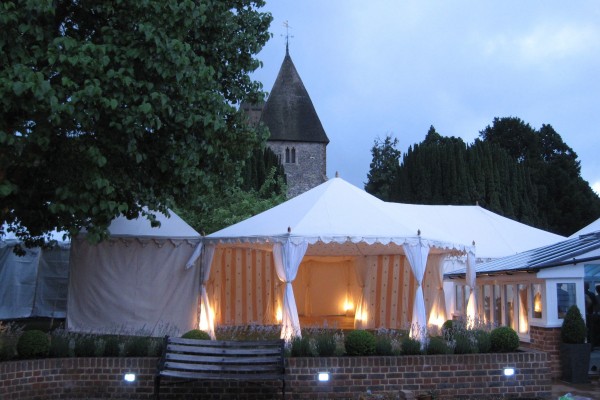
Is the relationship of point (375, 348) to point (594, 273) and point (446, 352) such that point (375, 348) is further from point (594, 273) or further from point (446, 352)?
point (594, 273)

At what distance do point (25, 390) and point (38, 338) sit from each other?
0.62m

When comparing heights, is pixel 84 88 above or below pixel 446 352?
above

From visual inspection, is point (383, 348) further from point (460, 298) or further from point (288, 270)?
point (460, 298)

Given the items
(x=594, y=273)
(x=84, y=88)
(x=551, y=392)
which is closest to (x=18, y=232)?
(x=84, y=88)

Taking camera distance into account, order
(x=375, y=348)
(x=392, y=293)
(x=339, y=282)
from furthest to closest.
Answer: (x=339, y=282)
(x=392, y=293)
(x=375, y=348)

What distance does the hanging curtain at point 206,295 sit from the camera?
11867 millimetres

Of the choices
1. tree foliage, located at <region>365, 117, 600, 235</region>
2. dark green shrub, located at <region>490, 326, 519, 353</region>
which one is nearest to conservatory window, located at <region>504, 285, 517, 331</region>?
dark green shrub, located at <region>490, 326, 519, 353</region>

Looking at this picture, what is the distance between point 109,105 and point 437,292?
8727mm

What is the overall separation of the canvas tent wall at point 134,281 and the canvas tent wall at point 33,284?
3129 mm

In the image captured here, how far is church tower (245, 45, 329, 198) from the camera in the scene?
Answer: 42438 mm

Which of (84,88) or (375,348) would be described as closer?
(84,88)

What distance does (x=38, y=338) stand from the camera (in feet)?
25.1

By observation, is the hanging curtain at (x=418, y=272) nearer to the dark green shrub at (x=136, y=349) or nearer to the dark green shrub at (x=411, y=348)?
the dark green shrub at (x=411, y=348)

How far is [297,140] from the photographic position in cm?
4247
